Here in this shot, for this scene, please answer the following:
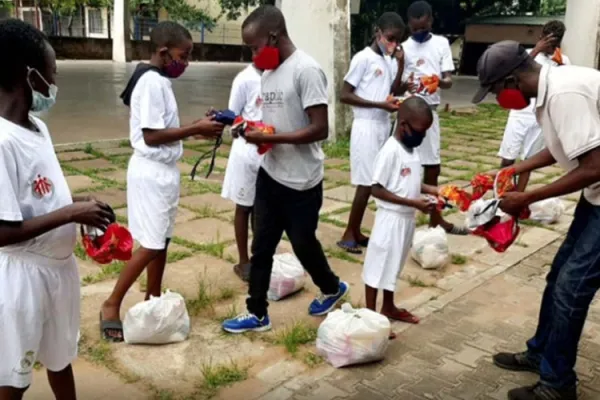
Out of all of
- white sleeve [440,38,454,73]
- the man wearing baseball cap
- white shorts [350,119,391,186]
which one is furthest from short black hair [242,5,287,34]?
white sleeve [440,38,454,73]

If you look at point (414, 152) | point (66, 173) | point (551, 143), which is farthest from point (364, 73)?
point (66, 173)

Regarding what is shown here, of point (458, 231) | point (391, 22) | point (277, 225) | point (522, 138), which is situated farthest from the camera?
point (522, 138)

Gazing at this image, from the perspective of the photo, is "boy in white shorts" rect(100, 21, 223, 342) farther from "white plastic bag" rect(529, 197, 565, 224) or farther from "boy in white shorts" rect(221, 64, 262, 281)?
"white plastic bag" rect(529, 197, 565, 224)

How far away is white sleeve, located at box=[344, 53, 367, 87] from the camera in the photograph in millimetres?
5012

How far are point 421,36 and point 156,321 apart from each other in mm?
3673

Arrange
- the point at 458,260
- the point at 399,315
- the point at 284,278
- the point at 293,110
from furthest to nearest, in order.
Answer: the point at 458,260
the point at 284,278
the point at 399,315
the point at 293,110

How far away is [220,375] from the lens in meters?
3.15

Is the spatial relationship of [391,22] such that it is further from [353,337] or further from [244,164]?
[353,337]

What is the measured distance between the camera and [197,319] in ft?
12.6

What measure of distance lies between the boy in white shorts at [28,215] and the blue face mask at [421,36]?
13.3 feet

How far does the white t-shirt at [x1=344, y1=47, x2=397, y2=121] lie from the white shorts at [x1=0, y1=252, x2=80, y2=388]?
3.29 meters

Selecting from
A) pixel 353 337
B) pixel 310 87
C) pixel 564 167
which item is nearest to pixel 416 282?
pixel 353 337

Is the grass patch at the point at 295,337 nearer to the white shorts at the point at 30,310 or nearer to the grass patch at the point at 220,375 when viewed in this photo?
the grass patch at the point at 220,375

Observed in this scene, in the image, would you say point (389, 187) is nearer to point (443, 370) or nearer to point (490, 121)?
point (443, 370)
